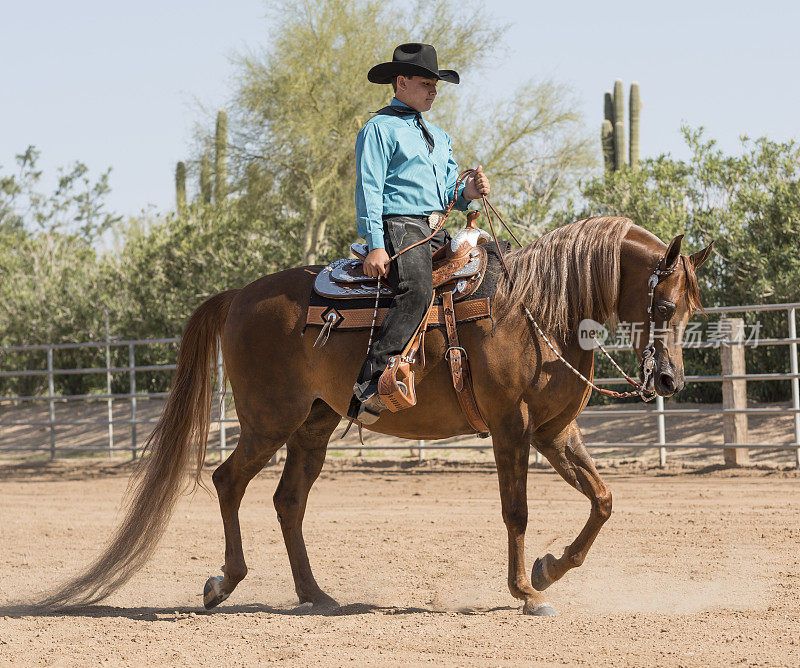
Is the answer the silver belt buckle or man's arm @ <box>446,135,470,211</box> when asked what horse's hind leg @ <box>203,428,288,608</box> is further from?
man's arm @ <box>446,135,470,211</box>

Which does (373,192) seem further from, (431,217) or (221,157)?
(221,157)

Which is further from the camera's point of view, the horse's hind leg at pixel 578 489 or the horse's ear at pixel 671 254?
the horse's hind leg at pixel 578 489

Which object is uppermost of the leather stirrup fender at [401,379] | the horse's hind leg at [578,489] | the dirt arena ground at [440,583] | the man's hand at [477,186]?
the man's hand at [477,186]

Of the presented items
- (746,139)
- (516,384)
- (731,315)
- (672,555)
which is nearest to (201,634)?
(516,384)

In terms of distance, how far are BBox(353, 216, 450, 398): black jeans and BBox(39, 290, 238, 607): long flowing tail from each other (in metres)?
1.21

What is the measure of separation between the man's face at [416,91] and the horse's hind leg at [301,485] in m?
1.66

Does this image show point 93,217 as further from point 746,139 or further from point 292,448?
point 292,448

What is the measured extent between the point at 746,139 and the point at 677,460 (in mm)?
4595

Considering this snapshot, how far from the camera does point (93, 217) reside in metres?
25.9

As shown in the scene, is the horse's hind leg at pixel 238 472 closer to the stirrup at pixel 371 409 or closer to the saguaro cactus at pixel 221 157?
the stirrup at pixel 371 409

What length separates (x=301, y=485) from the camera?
182 inches

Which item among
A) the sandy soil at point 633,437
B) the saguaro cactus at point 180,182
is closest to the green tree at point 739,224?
the sandy soil at point 633,437

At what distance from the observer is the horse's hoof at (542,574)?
404 centimetres

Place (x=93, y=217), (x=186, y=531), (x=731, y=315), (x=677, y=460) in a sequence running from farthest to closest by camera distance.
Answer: (x=93, y=217), (x=731, y=315), (x=677, y=460), (x=186, y=531)
